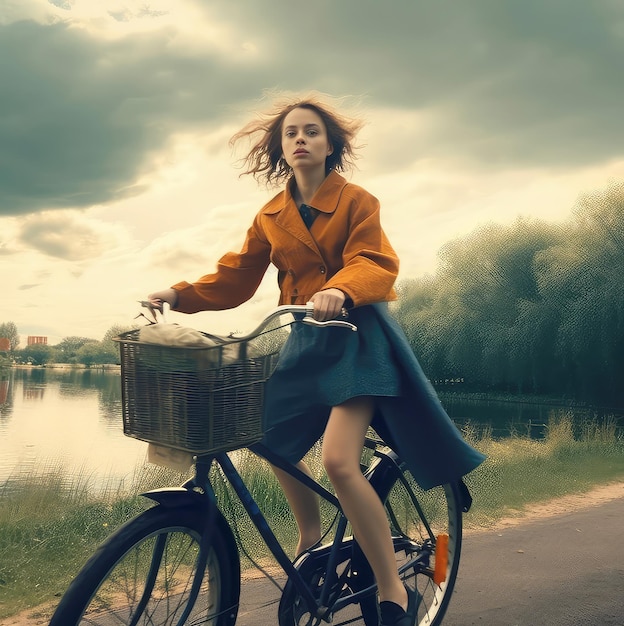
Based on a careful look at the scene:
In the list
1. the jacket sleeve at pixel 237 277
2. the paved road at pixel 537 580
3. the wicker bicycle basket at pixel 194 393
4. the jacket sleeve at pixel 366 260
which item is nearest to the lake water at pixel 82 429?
the paved road at pixel 537 580

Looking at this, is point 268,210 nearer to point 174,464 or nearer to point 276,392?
point 276,392

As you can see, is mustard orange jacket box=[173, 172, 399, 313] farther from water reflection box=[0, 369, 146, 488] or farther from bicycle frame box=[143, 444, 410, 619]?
water reflection box=[0, 369, 146, 488]

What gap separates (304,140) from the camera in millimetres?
2705

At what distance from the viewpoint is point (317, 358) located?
8.43 feet

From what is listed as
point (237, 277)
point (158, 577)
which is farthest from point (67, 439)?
point (158, 577)

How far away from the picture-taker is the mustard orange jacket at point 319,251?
2.54 meters

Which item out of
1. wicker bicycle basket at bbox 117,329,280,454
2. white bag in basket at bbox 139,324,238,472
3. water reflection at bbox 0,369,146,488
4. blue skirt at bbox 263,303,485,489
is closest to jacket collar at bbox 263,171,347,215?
blue skirt at bbox 263,303,485,489

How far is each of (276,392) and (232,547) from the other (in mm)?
546

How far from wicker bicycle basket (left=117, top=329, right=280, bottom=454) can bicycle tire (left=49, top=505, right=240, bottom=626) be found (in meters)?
0.29

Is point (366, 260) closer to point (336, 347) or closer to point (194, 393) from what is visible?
point (336, 347)

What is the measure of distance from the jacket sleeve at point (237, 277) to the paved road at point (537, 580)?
1.48m

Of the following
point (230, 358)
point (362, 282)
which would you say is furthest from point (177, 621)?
point (362, 282)

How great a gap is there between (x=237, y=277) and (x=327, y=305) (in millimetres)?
741

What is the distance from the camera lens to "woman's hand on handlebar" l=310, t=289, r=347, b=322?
2.21 metres
